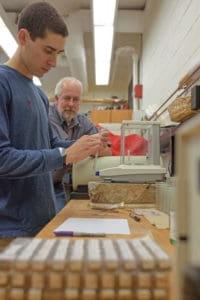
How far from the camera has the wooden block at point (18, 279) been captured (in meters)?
0.44

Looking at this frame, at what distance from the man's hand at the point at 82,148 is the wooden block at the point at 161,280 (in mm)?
1019

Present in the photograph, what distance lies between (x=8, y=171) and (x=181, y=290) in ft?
3.70

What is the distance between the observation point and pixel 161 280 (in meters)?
0.44

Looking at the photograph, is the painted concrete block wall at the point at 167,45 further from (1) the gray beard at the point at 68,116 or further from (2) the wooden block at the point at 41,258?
(2) the wooden block at the point at 41,258

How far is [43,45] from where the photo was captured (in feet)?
5.34

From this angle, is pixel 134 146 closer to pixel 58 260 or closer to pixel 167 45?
pixel 167 45

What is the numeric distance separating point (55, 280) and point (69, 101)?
2637 mm

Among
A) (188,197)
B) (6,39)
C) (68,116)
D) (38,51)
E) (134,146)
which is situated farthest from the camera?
(6,39)

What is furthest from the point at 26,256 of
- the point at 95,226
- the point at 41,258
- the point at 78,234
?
the point at 95,226

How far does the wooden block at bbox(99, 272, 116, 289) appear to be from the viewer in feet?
1.42

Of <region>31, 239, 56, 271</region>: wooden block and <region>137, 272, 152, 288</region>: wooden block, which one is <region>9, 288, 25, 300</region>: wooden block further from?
<region>137, 272, 152, 288</region>: wooden block

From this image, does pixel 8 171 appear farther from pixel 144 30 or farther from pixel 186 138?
pixel 144 30

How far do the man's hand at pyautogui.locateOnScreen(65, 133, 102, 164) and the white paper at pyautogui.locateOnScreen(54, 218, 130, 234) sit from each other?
0.75ft

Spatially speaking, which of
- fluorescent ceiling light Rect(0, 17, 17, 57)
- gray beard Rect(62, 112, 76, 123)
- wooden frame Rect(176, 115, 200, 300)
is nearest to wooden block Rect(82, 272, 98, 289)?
wooden frame Rect(176, 115, 200, 300)
